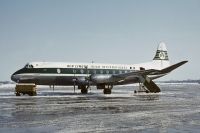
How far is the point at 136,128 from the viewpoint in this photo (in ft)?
38.1

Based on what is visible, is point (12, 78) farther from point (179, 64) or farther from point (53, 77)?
point (179, 64)

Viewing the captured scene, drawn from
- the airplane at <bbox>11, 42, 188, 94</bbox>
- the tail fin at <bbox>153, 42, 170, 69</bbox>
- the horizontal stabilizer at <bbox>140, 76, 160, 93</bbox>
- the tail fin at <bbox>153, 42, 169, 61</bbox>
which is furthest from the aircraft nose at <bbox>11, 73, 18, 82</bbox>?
the tail fin at <bbox>153, 42, 169, 61</bbox>

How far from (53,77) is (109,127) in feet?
88.1

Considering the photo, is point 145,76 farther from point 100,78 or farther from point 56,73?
point 56,73

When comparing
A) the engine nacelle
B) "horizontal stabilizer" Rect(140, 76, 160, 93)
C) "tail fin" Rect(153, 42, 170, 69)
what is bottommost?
"horizontal stabilizer" Rect(140, 76, 160, 93)

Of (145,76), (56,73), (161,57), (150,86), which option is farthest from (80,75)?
(161,57)

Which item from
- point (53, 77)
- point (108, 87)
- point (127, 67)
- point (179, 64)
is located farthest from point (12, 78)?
point (179, 64)

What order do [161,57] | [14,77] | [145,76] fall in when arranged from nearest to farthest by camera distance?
[14,77], [145,76], [161,57]

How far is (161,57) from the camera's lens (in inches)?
1988

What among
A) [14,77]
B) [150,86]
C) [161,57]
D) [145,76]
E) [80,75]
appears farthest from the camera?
[161,57]

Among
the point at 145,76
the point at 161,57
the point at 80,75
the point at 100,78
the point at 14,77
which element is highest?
the point at 161,57

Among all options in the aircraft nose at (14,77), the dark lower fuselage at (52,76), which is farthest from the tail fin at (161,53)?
the aircraft nose at (14,77)

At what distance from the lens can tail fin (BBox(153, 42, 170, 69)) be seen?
1960 inches

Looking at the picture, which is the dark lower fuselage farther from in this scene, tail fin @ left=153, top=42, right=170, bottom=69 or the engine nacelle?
tail fin @ left=153, top=42, right=170, bottom=69
